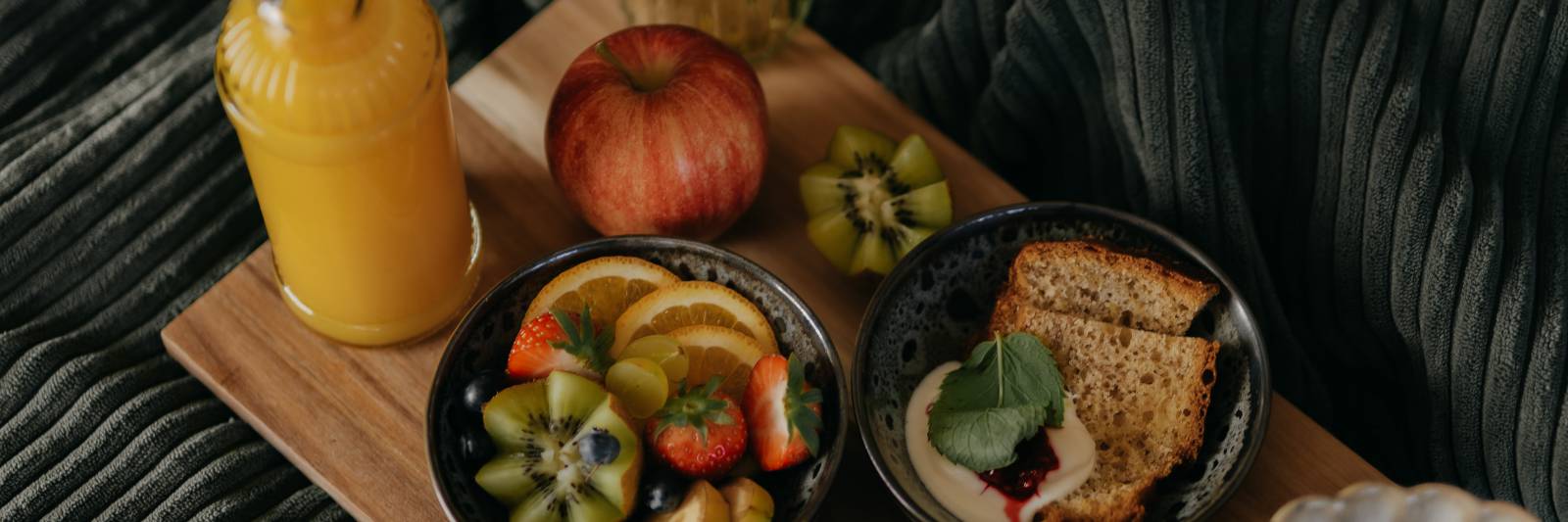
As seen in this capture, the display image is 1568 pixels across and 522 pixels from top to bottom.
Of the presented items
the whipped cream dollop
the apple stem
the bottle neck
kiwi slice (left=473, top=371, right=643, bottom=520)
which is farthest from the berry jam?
the bottle neck

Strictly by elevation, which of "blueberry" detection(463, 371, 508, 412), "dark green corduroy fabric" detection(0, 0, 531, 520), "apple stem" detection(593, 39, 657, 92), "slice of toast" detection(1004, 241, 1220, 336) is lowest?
"dark green corduroy fabric" detection(0, 0, 531, 520)

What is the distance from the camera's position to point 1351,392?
1.14m

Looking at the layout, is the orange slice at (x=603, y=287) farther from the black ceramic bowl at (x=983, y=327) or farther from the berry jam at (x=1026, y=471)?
the berry jam at (x=1026, y=471)

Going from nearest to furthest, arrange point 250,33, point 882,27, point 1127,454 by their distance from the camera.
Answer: point 250,33, point 1127,454, point 882,27

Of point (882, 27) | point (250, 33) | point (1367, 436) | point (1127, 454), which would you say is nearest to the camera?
point (250, 33)

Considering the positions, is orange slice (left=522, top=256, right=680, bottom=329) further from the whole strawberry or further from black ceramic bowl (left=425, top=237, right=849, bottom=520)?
the whole strawberry

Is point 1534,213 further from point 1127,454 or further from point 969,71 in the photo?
point 969,71

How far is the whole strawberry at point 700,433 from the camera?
81cm

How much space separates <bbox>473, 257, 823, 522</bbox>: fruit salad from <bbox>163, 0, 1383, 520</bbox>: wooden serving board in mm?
119

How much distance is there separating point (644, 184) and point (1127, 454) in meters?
0.38

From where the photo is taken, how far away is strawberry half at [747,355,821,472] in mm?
807

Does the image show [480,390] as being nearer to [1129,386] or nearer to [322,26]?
[322,26]

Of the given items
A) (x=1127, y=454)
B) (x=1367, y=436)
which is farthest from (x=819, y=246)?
(x=1367, y=436)

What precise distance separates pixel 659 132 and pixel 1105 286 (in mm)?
331
